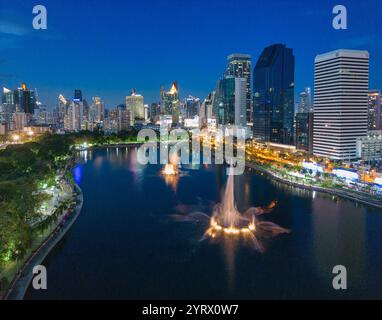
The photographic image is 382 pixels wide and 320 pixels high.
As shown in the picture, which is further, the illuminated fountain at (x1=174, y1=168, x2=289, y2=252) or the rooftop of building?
the rooftop of building

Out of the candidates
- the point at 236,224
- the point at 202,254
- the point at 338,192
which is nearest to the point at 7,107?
the point at 338,192

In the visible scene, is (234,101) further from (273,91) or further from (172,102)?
(172,102)

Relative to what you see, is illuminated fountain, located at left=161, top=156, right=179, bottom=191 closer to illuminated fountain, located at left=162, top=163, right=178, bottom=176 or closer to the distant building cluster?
illuminated fountain, located at left=162, top=163, right=178, bottom=176

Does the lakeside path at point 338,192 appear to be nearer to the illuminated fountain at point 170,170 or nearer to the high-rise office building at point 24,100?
the illuminated fountain at point 170,170

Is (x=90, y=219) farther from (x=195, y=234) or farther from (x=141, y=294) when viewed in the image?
(x=141, y=294)

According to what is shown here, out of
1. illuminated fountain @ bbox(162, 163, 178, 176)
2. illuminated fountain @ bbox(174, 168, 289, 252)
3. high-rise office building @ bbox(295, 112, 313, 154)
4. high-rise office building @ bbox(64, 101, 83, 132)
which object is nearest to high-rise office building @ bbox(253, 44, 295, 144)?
high-rise office building @ bbox(295, 112, 313, 154)
